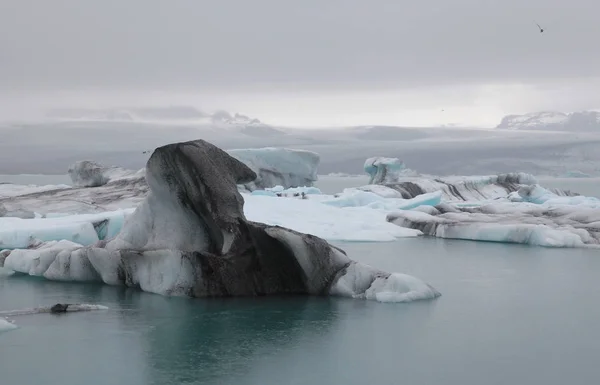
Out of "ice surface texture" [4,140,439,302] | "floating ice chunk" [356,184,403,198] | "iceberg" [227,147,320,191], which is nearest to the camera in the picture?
"ice surface texture" [4,140,439,302]

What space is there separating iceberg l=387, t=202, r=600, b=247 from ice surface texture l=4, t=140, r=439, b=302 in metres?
8.56

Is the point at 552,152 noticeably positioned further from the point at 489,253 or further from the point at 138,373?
the point at 138,373

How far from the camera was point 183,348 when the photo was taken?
804cm

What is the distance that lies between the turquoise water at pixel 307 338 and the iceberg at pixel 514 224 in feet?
20.2

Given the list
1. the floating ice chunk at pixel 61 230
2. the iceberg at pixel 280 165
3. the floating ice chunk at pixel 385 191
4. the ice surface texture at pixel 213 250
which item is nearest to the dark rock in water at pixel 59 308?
the ice surface texture at pixel 213 250

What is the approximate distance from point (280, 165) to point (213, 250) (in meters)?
21.4

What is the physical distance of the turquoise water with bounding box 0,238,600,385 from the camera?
23.3 ft

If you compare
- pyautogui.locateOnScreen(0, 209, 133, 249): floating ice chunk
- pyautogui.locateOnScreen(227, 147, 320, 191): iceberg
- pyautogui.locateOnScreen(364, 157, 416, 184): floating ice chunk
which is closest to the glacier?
pyautogui.locateOnScreen(227, 147, 320, 191): iceberg

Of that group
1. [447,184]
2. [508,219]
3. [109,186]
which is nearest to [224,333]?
[508,219]

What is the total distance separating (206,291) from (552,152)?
79.6m

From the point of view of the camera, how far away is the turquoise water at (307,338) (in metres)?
7.10

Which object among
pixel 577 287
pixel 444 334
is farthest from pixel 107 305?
pixel 577 287

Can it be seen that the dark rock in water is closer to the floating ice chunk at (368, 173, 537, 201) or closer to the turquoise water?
the turquoise water

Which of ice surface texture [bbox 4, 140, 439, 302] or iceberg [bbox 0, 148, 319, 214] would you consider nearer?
ice surface texture [bbox 4, 140, 439, 302]
